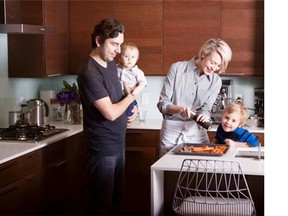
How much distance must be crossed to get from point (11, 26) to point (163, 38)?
135 centimetres

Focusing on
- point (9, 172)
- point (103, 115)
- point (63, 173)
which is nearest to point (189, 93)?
point (103, 115)

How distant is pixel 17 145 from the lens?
338cm

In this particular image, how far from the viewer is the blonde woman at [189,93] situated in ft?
9.70

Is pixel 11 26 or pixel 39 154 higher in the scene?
pixel 11 26

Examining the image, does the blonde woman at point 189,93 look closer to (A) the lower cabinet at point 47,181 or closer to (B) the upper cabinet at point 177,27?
(A) the lower cabinet at point 47,181

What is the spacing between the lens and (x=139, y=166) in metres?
4.18

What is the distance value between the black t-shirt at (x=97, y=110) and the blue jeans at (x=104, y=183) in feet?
0.17

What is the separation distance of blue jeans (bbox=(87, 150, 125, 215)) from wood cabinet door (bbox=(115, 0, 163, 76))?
4.91 ft

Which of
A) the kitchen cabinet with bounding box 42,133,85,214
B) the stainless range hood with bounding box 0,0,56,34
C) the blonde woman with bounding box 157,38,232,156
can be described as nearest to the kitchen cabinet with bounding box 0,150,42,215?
the kitchen cabinet with bounding box 42,133,85,214

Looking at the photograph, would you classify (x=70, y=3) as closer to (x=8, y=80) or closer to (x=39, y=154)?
(x=8, y=80)

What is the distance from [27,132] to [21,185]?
539mm

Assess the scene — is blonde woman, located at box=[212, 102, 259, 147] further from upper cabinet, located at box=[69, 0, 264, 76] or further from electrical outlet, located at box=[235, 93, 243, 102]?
electrical outlet, located at box=[235, 93, 243, 102]
